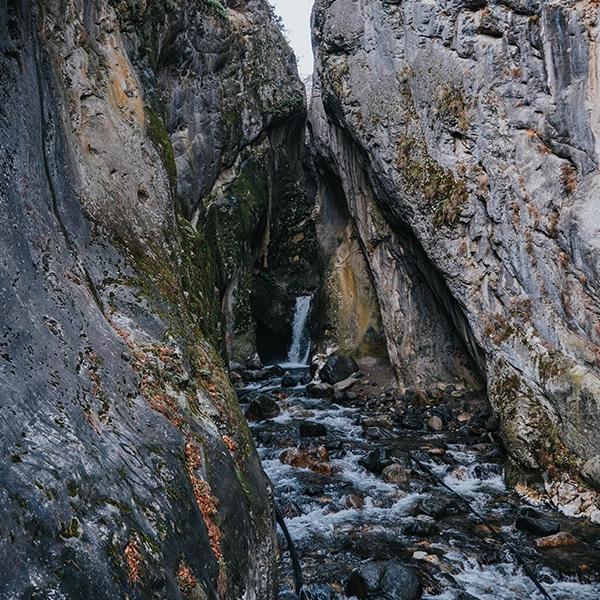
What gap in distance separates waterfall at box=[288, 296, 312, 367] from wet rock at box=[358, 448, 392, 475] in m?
12.0

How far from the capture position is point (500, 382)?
10508 mm

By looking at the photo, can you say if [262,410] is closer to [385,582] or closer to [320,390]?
[320,390]

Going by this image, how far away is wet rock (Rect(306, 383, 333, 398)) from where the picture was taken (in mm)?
16359

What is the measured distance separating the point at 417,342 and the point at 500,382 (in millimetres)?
5390

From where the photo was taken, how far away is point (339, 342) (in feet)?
66.2

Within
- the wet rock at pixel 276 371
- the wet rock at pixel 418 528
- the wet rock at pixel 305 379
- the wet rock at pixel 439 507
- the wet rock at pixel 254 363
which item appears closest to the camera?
the wet rock at pixel 418 528

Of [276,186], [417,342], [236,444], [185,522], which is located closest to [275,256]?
[276,186]

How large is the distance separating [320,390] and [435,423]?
4.59m

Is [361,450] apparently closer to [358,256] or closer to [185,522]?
[185,522]

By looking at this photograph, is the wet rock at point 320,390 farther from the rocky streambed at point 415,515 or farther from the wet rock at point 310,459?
the wet rock at point 310,459

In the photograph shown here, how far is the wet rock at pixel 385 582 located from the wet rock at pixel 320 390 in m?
9.77

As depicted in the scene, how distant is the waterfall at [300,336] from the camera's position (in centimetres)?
2294

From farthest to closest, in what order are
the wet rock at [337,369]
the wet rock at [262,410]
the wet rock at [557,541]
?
the wet rock at [337,369], the wet rock at [262,410], the wet rock at [557,541]

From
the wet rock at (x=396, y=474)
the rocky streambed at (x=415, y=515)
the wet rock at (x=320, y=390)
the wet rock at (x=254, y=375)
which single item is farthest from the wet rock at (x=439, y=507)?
the wet rock at (x=254, y=375)
